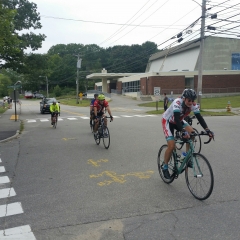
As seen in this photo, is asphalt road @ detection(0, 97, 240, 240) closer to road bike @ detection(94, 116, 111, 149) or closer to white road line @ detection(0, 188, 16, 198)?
white road line @ detection(0, 188, 16, 198)

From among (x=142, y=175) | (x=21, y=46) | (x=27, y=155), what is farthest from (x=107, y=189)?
(x=21, y=46)

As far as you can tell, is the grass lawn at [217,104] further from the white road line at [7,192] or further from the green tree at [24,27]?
the white road line at [7,192]

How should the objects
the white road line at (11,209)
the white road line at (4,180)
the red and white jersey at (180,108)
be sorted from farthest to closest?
the white road line at (4,180)
the red and white jersey at (180,108)
the white road line at (11,209)

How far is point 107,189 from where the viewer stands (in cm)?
629

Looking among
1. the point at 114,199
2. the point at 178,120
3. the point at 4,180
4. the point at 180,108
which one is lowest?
the point at 4,180

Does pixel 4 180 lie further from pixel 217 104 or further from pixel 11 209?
pixel 217 104

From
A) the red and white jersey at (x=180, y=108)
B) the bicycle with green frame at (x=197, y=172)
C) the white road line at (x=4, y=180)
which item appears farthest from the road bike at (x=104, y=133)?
the bicycle with green frame at (x=197, y=172)

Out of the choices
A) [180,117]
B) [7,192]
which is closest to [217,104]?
[180,117]

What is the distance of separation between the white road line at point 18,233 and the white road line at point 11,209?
2.10ft

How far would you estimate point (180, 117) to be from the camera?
604 centimetres

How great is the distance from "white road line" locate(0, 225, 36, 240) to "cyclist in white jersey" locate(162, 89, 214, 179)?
9.45 ft

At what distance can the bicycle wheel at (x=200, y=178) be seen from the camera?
212 inches

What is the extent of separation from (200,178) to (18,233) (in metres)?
3.03

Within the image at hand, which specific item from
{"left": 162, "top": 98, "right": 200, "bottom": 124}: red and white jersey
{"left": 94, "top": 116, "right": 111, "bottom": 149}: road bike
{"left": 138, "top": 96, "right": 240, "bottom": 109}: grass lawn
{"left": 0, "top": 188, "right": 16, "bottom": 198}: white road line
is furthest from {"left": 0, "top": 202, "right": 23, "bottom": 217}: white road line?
{"left": 138, "top": 96, "right": 240, "bottom": 109}: grass lawn
